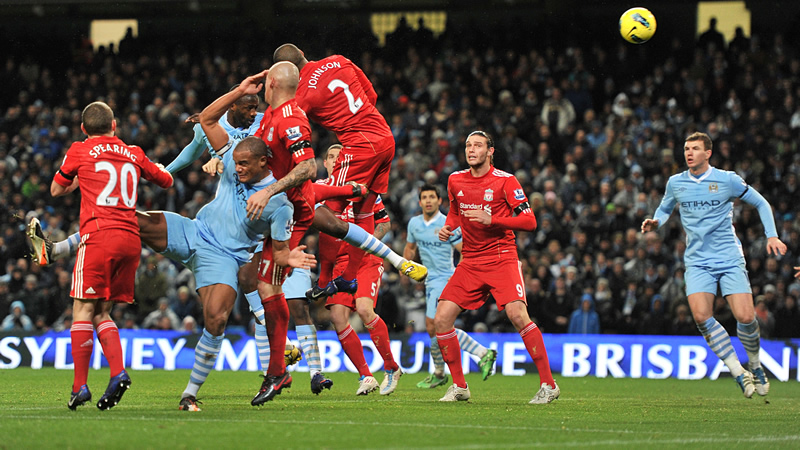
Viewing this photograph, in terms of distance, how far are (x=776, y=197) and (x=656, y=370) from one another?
16.4ft

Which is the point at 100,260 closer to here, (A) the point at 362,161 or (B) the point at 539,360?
(A) the point at 362,161

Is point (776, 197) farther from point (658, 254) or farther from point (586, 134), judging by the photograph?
point (586, 134)

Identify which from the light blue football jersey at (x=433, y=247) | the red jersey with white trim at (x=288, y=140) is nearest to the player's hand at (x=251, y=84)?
the red jersey with white trim at (x=288, y=140)

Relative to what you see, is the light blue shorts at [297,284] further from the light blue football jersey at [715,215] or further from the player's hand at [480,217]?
the light blue football jersey at [715,215]

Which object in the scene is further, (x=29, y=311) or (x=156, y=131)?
(x=156, y=131)

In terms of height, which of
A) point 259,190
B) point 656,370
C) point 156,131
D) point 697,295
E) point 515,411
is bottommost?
point 656,370

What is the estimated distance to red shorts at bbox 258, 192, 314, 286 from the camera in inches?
331

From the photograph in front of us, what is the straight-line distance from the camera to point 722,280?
10602 mm

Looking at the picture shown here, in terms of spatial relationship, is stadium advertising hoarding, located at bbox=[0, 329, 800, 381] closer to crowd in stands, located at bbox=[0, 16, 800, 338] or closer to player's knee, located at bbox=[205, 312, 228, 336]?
crowd in stands, located at bbox=[0, 16, 800, 338]

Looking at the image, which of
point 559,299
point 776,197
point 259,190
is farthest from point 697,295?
point 776,197

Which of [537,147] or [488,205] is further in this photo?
[537,147]

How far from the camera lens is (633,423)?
763 cm

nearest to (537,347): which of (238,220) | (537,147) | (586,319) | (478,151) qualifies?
(478,151)

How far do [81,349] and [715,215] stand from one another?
21.7 ft
